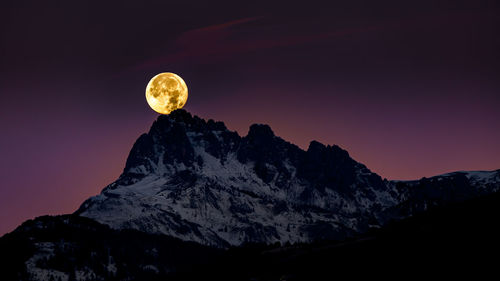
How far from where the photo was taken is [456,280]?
19962 cm

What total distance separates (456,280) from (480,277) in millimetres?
6556

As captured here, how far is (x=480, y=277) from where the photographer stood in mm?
196000
